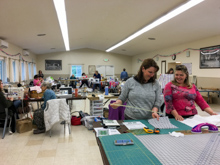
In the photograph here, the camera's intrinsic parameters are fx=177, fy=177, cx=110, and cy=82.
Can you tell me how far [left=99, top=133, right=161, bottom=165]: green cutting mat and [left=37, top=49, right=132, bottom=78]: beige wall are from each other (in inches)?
550

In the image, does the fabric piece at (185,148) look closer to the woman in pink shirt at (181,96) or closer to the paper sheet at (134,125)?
the paper sheet at (134,125)

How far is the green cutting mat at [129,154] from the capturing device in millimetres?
1009

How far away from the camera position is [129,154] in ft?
3.58

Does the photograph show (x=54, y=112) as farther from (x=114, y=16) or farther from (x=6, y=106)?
(x=114, y=16)

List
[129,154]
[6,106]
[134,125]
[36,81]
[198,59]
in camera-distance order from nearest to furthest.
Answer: [129,154] < [134,125] < [6,106] < [36,81] < [198,59]

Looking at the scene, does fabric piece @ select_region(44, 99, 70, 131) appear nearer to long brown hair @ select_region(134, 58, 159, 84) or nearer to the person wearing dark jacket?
the person wearing dark jacket

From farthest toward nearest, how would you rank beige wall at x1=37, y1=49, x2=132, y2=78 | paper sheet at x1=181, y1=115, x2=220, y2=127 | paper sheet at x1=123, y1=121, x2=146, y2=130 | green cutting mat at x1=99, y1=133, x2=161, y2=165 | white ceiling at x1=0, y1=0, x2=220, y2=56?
beige wall at x1=37, y1=49, x2=132, y2=78, white ceiling at x1=0, y1=0, x2=220, y2=56, paper sheet at x1=181, y1=115, x2=220, y2=127, paper sheet at x1=123, y1=121, x2=146, y2=130, green cutting mat at x1=99, y1=133, x2=161, y2=165

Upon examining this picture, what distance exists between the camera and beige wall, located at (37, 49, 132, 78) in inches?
563

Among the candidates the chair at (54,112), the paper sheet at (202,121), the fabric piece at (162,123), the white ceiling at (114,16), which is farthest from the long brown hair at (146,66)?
the white ceiling at (114,16)

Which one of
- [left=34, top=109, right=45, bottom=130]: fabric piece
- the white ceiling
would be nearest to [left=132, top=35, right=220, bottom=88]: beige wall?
the white ceiling

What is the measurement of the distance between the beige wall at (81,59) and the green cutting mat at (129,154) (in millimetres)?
13975

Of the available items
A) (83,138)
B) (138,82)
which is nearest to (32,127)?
(83,138)

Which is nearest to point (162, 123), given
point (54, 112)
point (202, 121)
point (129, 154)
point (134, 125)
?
point (134, 125)

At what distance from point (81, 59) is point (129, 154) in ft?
46.7
